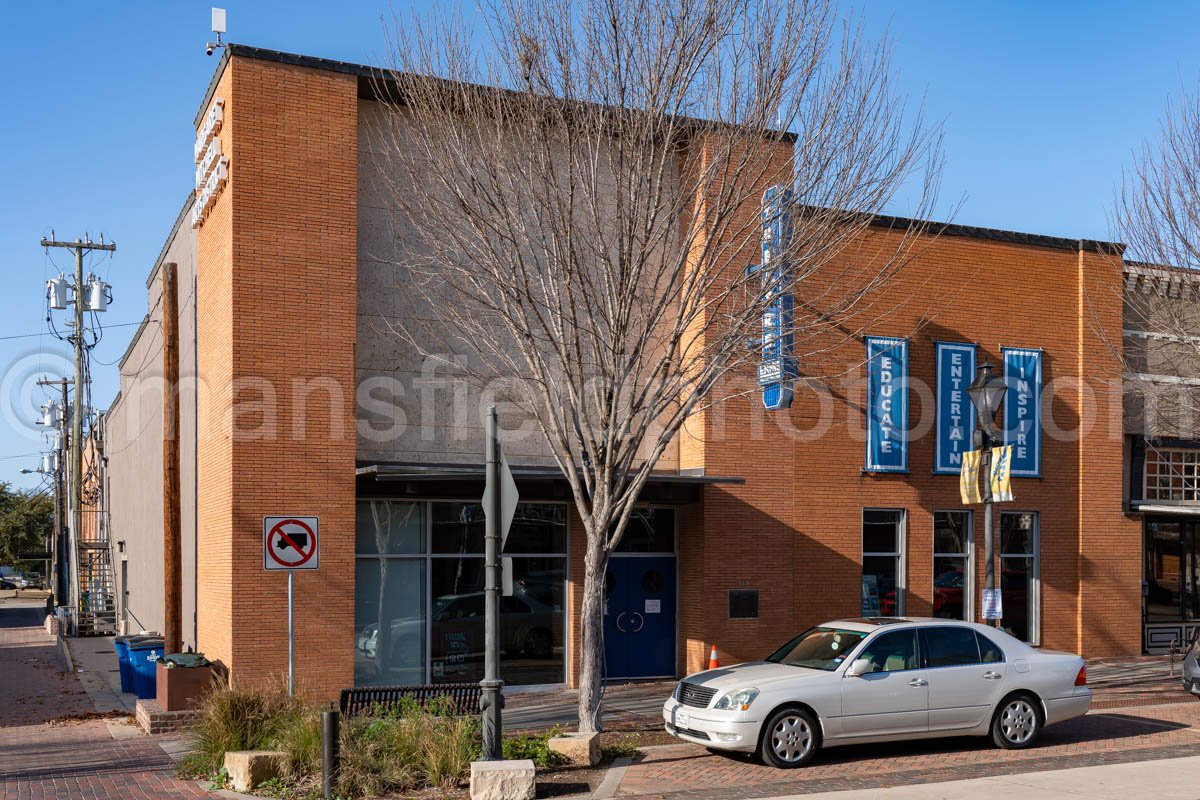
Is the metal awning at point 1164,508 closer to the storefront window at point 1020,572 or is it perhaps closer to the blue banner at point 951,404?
the storefront window at point 1020,572

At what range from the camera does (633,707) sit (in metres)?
16.0

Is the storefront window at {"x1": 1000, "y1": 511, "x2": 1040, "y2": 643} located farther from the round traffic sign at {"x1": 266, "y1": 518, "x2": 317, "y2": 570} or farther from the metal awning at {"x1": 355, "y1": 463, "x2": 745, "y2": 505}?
the round traffic sign at {"x1": 266, "y1": 518, "x2": 317, "y2": 570}

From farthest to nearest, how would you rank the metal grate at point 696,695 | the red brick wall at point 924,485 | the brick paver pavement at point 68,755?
the red brick wall at point 924,485, the metal grate at point 696,695, the brick paver pavement at point 68,755

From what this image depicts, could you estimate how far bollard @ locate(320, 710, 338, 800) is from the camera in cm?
1073

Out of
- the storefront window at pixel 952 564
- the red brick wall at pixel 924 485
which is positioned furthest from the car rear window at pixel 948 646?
the storefront window at pixel 952 564

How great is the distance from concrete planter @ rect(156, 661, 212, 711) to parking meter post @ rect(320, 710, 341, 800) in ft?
15.6

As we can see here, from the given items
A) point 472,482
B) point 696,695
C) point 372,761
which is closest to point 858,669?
point 696,695

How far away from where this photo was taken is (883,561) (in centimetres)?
2027

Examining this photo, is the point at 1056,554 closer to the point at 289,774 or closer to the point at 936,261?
the point at 936,261

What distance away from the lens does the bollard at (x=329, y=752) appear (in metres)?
10.7

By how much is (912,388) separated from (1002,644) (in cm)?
759

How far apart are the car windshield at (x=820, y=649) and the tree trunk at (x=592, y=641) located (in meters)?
2.01

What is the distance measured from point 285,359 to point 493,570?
630 cm

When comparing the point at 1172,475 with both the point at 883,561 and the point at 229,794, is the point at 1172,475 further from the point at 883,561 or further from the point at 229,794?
the point at 229,794
